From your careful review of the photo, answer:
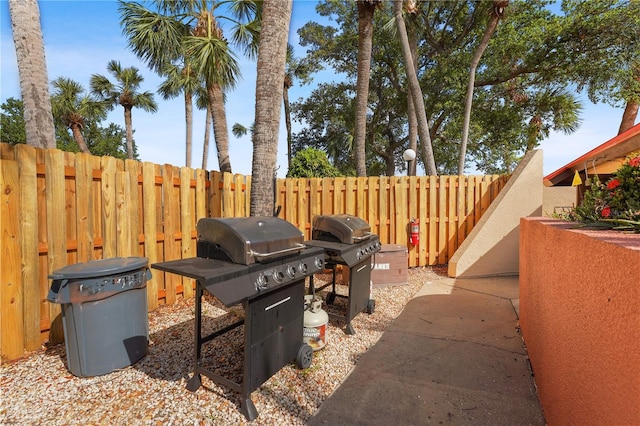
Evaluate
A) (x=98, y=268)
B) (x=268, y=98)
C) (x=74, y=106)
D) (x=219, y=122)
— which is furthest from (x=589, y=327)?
(x=74, y=106)

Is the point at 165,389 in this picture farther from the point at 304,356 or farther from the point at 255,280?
the point at 255,280

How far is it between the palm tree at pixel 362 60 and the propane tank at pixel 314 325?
6.33 metres

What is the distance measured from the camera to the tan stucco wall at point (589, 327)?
3.42ft

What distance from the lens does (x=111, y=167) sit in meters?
3.49

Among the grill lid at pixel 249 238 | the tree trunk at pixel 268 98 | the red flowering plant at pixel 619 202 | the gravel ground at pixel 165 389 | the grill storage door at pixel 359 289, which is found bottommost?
the gravel ground at pixel 165 389

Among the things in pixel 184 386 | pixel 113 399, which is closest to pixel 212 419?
pixel 184 386

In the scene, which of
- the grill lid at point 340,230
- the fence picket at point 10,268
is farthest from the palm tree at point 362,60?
the fence picket at point 10,268

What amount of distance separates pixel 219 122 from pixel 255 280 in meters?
8.46

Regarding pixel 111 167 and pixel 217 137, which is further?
pixel 217 137

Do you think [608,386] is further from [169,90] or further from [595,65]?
[169,90]

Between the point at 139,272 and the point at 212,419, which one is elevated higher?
the point at 139,272

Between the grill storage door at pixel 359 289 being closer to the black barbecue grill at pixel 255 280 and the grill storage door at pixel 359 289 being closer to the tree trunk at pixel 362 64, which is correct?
the black barbecue grill at pixel 255 280

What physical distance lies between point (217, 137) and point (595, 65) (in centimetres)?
1475

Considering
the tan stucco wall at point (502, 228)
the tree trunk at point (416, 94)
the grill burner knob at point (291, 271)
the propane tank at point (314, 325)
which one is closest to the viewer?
the grill burner knob at point (291, 271)
